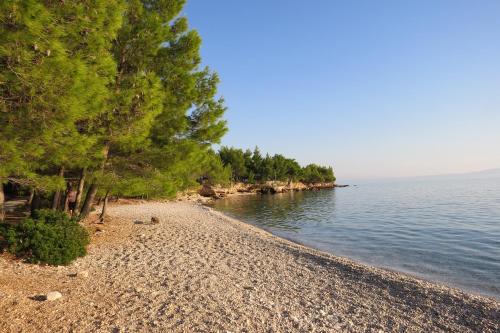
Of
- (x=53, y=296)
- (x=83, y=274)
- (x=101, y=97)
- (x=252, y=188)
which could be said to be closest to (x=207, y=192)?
(x=252, y=188)

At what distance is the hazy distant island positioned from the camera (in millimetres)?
6328

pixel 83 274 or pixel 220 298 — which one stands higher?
pixel 83 274

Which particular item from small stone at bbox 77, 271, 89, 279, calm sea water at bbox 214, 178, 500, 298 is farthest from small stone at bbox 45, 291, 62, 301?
calm sea water at bbox 214, 178, 500, 298

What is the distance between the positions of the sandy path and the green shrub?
379 mm

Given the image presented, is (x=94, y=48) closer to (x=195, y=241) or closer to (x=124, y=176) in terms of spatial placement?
(x=124, y=176)

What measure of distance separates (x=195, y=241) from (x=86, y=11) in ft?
35.0

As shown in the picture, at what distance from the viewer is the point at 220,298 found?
7641 mm

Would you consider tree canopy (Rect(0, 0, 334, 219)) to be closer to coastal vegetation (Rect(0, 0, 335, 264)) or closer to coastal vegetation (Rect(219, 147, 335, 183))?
coastal vegetation (Rect(0, 0, 335, 264))

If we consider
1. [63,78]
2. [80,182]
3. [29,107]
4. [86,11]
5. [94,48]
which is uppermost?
[86,11]

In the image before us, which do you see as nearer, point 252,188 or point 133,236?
point 133,236

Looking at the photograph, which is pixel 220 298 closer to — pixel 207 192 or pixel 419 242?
pixel 419 242

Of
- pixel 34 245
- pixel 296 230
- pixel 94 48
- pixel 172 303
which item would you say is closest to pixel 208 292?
pixel 172 303

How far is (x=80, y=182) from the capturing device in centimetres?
1350

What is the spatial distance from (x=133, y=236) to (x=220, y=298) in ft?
30.9
